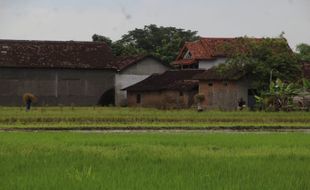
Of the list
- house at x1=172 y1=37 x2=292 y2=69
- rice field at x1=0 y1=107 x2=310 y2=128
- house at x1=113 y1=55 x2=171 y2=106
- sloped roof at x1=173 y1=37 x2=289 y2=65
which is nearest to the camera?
rice field at x1=0 y1=107 x2=310 y2=128

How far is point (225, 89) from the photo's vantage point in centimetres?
4219

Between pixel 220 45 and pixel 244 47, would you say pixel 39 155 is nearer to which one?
pixel 244 47

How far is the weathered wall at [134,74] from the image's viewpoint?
4992cm

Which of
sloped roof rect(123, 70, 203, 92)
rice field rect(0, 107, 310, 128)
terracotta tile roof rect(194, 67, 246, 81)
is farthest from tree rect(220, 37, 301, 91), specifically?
rice field rect(0, 107, 310, 128)

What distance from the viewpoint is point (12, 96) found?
4588 centimetres

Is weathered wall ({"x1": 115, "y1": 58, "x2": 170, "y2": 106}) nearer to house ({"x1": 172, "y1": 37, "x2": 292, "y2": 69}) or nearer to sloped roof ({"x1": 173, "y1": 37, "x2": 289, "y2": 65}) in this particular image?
house ({"x1": 172, "y1": 37, "x2": 292, "y2": 69})

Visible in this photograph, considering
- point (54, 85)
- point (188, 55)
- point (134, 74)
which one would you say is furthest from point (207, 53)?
point (54, 85)

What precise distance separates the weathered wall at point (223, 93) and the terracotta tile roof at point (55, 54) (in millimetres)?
8981

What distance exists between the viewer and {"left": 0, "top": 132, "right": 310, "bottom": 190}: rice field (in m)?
7.80

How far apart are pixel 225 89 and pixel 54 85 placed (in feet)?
42.6

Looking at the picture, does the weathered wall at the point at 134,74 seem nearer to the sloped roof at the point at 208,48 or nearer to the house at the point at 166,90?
the house at the point at 166,90

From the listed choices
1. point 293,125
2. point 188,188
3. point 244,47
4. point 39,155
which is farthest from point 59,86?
point 188,188

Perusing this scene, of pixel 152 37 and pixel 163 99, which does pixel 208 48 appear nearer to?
pixel 163 99

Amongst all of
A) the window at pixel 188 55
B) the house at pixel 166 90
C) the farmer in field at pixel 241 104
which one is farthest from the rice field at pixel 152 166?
the window at pixel 188 55
